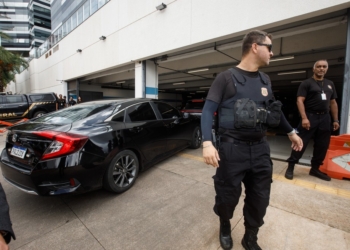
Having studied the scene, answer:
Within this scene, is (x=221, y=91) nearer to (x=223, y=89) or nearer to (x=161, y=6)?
(x=223, y=89)

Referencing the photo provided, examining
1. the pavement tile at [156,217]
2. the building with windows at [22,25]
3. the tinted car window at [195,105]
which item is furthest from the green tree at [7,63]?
the building with windows at [22,25]

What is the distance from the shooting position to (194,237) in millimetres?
1796

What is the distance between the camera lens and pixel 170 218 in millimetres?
2088

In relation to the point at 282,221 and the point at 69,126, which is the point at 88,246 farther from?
the point at 282,221

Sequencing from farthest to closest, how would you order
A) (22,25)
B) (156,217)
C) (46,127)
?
(22,25) < (46,127) < (156,217)

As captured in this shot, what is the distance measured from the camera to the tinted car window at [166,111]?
144 inches

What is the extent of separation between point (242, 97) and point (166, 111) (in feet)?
8.06

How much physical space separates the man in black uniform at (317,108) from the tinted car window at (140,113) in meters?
2.49

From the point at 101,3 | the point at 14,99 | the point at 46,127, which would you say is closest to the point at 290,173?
the point at 46,127

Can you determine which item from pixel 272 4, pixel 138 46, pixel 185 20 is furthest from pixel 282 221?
pixel 138 46

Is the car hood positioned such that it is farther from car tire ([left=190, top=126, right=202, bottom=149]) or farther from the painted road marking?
the painted road marking

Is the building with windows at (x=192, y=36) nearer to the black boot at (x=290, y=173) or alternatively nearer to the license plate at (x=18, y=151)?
the black boot at (x=290, y=173)

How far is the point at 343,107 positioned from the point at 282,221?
Result: 8.78 ft

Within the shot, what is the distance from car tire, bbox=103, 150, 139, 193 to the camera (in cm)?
243
